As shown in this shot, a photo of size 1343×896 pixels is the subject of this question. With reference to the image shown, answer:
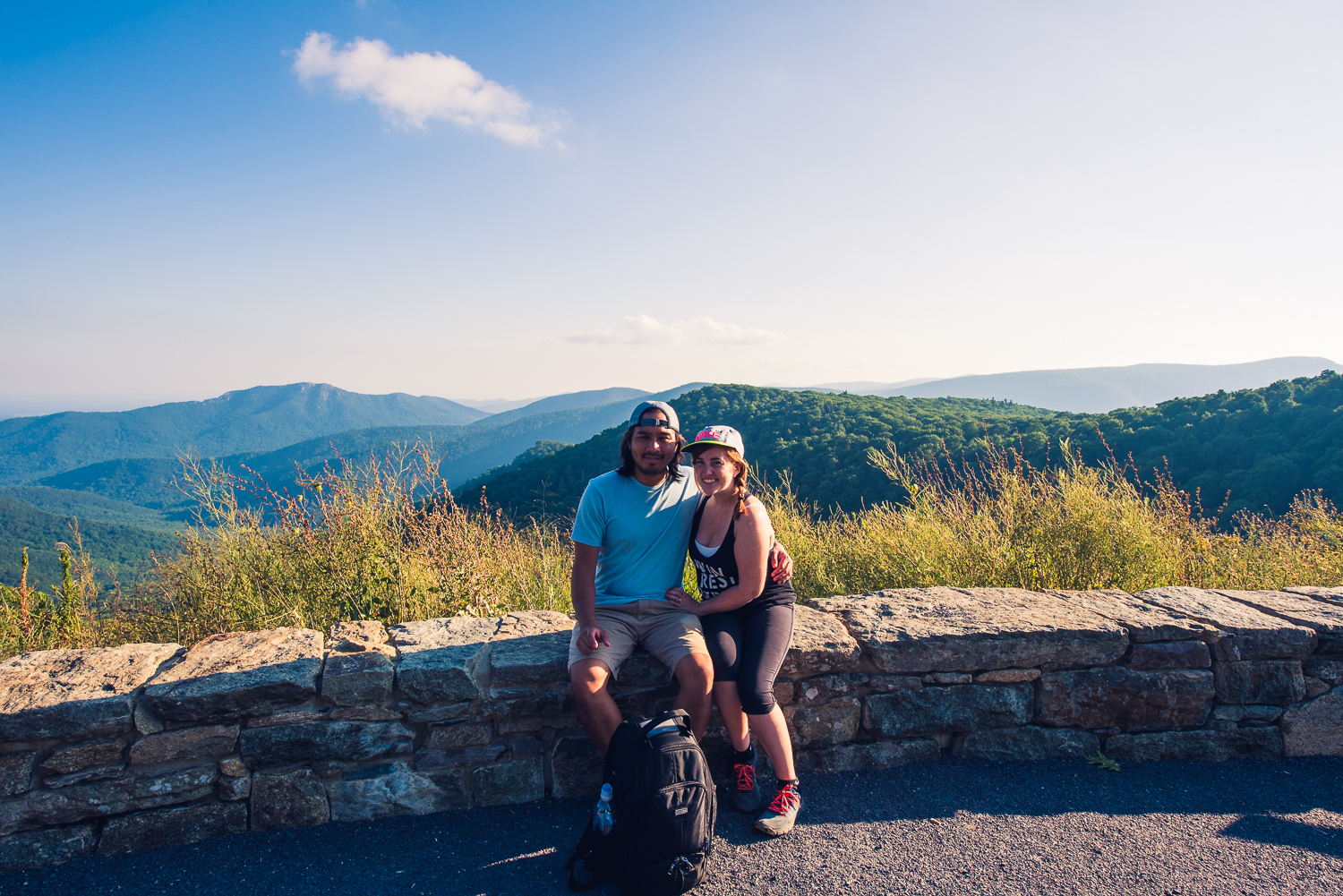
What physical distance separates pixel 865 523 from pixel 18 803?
4.52 m

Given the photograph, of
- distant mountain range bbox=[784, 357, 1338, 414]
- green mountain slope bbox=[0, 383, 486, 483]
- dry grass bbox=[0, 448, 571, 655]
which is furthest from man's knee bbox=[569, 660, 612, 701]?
green mountain slope bbox=[0, 383, 486, 483]

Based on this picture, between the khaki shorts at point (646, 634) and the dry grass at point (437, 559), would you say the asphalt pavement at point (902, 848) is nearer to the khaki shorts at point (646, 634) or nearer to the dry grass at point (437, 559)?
the khaki shorts at point (646, 634)

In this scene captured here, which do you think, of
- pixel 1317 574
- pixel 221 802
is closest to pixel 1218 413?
pixel 1317 574

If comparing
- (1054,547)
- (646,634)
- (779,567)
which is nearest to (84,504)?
(646,634)

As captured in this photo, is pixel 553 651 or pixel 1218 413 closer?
pixel 553 651

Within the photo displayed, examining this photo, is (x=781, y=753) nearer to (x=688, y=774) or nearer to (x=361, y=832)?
(x=688, y=774)

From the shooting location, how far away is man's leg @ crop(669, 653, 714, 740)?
7.22 ft

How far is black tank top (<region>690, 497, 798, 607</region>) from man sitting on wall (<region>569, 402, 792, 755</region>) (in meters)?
0.05

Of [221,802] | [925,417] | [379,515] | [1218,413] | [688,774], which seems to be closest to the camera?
[688,774]

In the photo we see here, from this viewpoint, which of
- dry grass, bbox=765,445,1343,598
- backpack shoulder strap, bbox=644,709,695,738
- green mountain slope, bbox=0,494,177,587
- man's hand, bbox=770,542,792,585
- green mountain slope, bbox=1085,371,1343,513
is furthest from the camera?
green mountain slope, bbox=0,494,177,587

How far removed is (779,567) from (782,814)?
0.87 metres

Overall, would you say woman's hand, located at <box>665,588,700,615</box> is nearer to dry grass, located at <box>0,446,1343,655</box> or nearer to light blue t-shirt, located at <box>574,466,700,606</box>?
light blue t-shirt, located at <box>574,466,700,606</box>

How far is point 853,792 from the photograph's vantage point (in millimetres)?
2359

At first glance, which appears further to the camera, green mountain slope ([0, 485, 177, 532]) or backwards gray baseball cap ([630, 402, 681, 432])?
green mountain slope ([0, 485, 177, 532])
